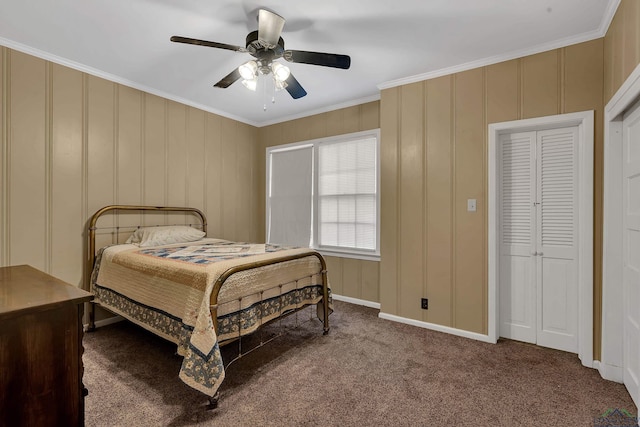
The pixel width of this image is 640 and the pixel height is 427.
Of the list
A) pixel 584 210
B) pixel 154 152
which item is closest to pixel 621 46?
pixel 584 210

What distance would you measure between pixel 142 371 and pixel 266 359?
935 mm

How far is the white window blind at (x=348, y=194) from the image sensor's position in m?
3.88

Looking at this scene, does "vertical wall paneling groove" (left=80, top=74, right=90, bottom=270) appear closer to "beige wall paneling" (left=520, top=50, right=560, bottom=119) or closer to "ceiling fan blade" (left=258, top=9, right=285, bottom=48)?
"ceiling fan blade" (left=258, top=9, right=285, bottom=48)

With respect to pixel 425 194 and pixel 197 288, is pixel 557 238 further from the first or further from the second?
pixel 197 288

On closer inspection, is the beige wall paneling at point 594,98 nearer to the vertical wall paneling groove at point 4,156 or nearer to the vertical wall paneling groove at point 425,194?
the vertical wall paneling groove at point 425,194

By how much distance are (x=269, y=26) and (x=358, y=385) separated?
251 centimetres

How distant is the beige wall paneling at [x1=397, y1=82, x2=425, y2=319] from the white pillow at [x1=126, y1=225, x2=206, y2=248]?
2448 mm

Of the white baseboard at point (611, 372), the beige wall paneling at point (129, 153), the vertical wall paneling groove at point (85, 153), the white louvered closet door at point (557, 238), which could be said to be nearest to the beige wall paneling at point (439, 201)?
the white louvered closet door at point (557, 238)

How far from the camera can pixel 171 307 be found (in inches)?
84.4

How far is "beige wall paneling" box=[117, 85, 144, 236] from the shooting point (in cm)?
331

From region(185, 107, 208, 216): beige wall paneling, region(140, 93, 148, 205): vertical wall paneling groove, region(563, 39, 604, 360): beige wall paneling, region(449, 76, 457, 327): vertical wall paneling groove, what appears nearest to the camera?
region(563, 39, 604, 360): beige wall paneling

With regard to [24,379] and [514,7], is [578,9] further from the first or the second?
[24,379]

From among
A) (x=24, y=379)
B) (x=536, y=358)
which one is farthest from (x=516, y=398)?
(x=24, y=379)

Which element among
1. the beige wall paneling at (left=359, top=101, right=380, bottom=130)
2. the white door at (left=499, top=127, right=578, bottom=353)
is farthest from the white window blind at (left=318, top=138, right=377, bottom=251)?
the white door at (left=499, top=127, right=578, bottom=353)
